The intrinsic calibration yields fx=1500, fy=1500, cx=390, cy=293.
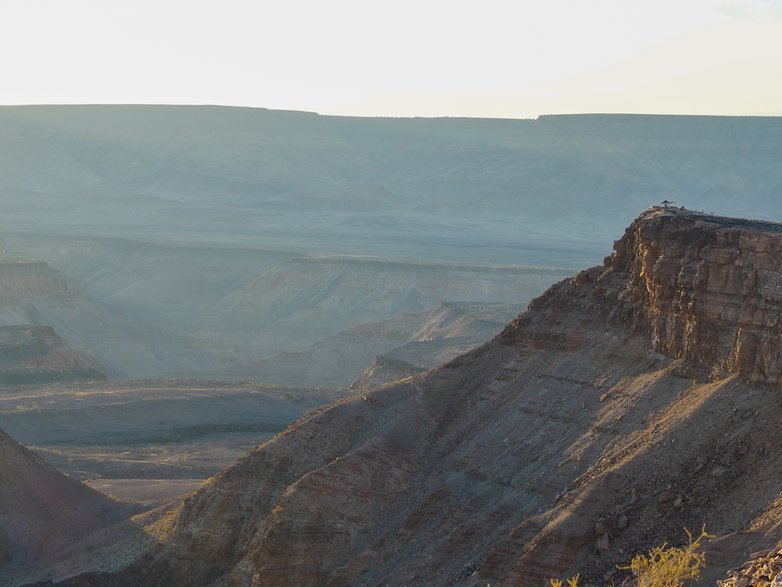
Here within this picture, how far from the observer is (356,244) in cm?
17250

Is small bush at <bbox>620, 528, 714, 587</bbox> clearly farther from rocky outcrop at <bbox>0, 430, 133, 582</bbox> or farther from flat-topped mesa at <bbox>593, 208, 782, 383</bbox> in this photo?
rocky outcrop at <bbox>0, 430, 133, 582</bbox>

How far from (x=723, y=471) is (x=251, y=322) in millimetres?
103278

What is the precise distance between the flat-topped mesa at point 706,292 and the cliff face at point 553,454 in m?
0.04

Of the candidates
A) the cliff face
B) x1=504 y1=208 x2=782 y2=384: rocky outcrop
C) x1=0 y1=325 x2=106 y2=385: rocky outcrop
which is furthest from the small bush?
x1=0 y1=325 x2=106 y2=385: rocky outcrop

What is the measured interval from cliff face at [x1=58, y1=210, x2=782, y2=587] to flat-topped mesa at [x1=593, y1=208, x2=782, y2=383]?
0.04 m

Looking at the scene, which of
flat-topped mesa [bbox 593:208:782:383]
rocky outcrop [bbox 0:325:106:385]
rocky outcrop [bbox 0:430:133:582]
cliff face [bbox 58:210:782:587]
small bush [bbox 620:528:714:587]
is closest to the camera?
small bush [bbox 620:528:714:587]

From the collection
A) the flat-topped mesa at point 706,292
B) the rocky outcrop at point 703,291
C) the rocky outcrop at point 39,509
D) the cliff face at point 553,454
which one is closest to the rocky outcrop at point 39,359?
the rocky outcrop at point 39,509

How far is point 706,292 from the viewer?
94.9ft

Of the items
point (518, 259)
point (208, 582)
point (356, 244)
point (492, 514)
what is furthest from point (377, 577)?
point (356, 244)

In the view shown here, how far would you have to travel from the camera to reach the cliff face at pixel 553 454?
2520cm

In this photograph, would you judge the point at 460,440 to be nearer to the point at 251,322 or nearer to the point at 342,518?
the point at 342,518

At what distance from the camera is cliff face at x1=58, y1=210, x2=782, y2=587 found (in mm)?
25203

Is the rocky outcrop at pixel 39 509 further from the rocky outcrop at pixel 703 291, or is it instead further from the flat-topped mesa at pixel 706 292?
the flat-topped mesa at pixel 706 292

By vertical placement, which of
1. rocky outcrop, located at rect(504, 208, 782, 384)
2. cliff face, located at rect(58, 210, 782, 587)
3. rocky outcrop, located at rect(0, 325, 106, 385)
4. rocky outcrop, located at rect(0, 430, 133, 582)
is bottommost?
rocky outcrop, located at rect(0, 325, 106, 385)
